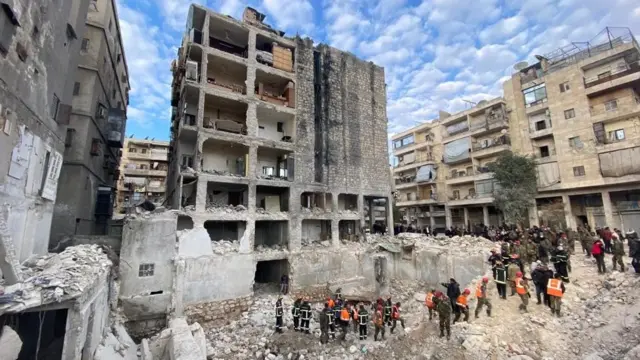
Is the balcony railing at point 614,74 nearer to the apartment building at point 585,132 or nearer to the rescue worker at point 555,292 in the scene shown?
the apartment building at point 585,132

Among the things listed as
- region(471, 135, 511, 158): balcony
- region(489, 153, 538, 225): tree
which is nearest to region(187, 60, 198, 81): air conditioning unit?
region(489, 153, 538, 225): tree

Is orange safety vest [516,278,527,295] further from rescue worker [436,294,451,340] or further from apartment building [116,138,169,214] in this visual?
apartment building [116,138,169,214]

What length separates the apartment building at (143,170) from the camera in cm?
4591

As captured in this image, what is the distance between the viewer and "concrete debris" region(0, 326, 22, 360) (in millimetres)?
6328

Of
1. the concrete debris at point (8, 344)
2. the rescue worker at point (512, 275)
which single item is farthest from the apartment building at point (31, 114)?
the rescue worker at point (512, 275)

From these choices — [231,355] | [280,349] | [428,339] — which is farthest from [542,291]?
[231,355]

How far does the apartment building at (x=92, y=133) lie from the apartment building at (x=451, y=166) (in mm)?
35322

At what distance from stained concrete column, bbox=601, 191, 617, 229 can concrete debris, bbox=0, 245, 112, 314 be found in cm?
3463

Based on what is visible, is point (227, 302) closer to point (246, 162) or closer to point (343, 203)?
point (246, 162)

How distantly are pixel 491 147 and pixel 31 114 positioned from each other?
36.8 meters

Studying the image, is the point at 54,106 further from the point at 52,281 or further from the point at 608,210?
the point at 608,210

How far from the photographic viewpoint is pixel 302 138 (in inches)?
906

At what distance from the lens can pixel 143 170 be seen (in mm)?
46875

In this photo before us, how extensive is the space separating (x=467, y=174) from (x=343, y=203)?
1903cm
